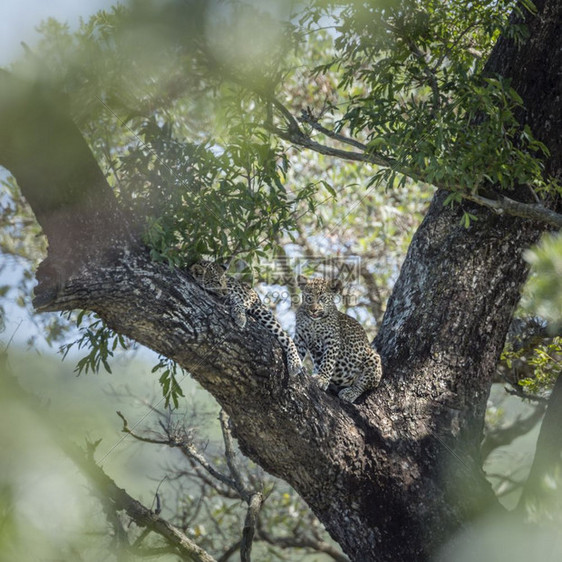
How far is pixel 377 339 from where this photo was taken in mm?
6766

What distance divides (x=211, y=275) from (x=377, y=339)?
1754mm

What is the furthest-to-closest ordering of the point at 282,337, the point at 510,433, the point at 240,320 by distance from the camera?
the point at 510,433, the point at 282,337, the point at 240,320

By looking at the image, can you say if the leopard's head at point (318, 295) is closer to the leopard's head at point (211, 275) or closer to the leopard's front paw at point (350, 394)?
the leopard's front paw at point (350, 394)

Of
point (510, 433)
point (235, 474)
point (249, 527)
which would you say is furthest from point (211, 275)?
point (510, 433)

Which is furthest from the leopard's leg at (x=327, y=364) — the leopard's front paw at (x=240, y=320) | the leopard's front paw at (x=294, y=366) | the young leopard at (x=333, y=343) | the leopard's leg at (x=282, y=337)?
the leopard's front paw at (x=240, y=320)

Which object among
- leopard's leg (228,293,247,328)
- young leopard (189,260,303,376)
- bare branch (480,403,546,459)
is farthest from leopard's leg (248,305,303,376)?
bare branch (480,403,546,459)

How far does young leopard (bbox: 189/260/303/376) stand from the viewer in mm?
A: 5218

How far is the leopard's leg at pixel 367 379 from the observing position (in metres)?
6.21

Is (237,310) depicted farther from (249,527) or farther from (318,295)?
(249,527)

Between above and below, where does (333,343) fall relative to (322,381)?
above

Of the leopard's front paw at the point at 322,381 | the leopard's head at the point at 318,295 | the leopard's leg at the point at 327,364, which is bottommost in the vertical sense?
the leopard's front paw at the point at 322,381

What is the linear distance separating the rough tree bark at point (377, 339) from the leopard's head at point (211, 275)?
135 centimetres

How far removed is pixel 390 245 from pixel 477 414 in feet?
18.9

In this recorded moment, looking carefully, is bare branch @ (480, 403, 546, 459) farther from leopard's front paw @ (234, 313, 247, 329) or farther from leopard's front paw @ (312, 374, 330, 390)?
leopard's front paw @ (234, 313, 247, 329)
